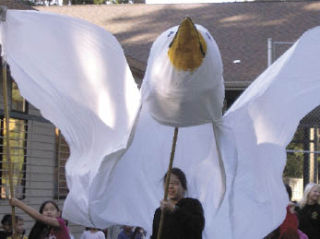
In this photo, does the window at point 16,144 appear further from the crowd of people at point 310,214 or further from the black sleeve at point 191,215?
the black sleeve at point 191,215

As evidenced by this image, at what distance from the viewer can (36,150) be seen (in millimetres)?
12180

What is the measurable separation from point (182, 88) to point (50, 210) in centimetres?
250

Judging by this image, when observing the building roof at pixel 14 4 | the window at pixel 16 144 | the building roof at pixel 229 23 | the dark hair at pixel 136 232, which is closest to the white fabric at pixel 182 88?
the dark hair at pixel 136 232

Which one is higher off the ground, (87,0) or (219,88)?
(87,0)

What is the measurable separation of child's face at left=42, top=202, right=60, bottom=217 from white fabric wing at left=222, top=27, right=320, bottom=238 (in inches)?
66.9

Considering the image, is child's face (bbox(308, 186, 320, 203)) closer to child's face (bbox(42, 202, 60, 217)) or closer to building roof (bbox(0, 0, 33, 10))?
child's face (bbox(42, 202, 60, 217))

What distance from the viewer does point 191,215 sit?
18.6ft

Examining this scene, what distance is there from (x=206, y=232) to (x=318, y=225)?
11.5 ft

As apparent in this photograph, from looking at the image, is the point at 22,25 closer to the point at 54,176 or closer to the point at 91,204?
the point at 91,204

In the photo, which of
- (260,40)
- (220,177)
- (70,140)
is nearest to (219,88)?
(220,177)

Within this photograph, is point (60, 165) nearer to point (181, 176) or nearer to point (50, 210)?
point (50, 210)

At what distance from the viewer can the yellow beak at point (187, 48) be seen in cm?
474

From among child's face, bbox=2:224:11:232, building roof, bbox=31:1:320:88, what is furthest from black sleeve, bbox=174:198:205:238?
building roof, bbox=31:1:320:88

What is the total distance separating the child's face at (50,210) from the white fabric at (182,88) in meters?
2.04
